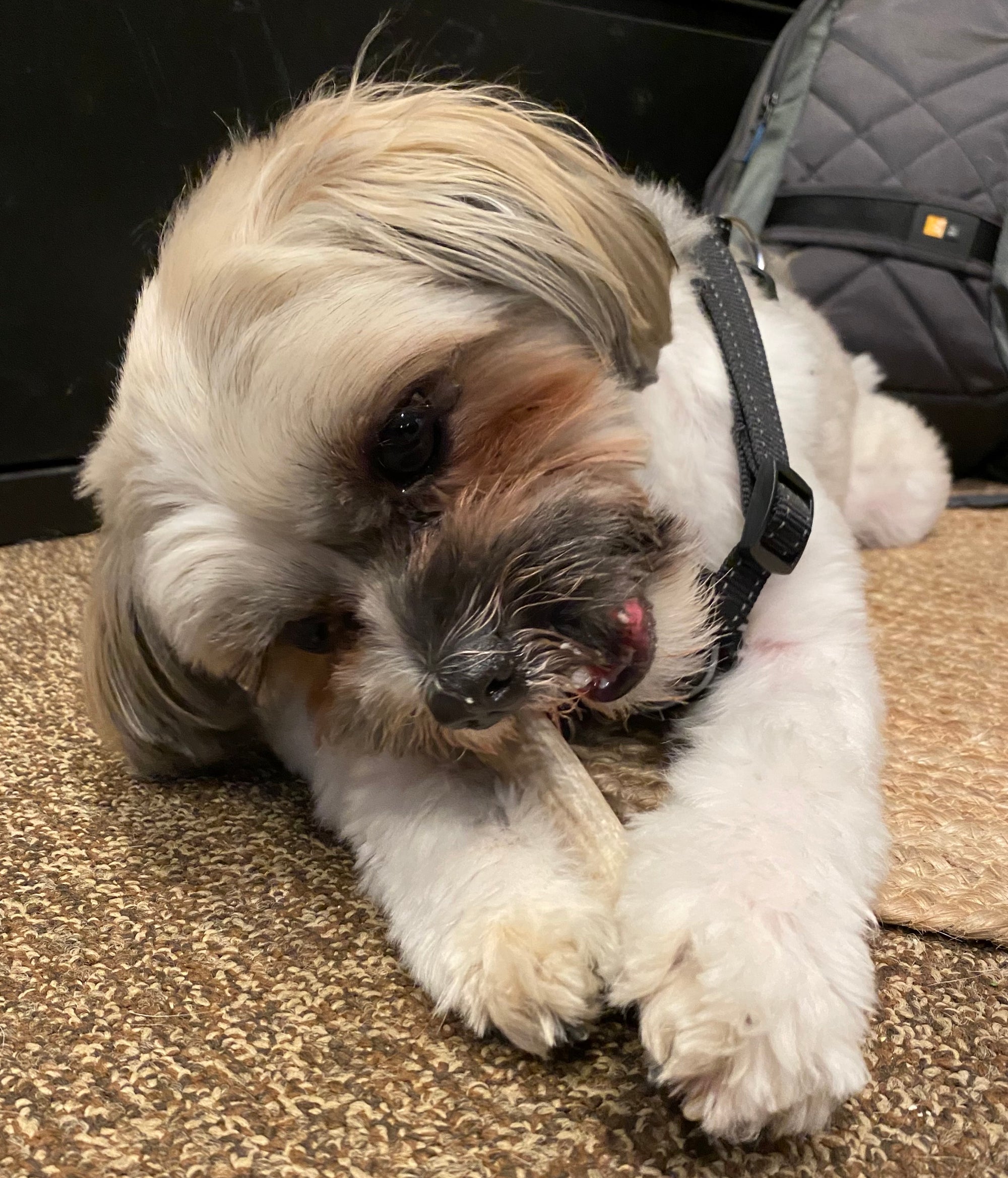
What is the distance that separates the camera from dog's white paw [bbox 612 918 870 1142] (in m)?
0.65

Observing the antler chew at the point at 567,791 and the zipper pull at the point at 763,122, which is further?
the zipper pull at the point at 763,122

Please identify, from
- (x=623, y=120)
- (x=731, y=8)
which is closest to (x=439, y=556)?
(x=623, y=120)

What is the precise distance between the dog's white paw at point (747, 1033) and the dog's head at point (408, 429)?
30 centimetres

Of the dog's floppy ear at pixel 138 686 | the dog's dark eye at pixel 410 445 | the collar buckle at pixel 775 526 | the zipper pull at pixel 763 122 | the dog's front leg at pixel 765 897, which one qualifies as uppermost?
the zipper pull at pixel 763 122

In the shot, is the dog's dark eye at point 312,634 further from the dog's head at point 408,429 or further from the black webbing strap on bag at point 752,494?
the black webbing strap on bag at point 752,494

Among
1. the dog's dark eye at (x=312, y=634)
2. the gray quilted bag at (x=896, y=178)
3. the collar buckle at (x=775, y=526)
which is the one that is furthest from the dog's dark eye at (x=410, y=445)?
the gray quilted bag at (x=896, y=178)

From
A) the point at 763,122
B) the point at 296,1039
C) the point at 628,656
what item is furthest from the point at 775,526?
the point at 763,122

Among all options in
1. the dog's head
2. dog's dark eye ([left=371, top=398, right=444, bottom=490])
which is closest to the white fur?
the dog's head

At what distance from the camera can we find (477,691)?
88 centimetres

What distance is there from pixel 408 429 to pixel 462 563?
15 cm

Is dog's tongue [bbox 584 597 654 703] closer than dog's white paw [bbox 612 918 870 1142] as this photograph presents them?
No

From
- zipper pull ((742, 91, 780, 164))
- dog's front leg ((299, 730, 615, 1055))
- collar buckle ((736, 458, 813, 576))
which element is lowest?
dog's front leg ((299, 730, 615, 1055))

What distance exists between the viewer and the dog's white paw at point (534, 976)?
756 millimetres

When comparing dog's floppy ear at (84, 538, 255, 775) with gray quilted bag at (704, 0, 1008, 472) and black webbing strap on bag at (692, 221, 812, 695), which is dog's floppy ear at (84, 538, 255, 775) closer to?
black webbing strap on bag at (692, 221, 812, 695)
